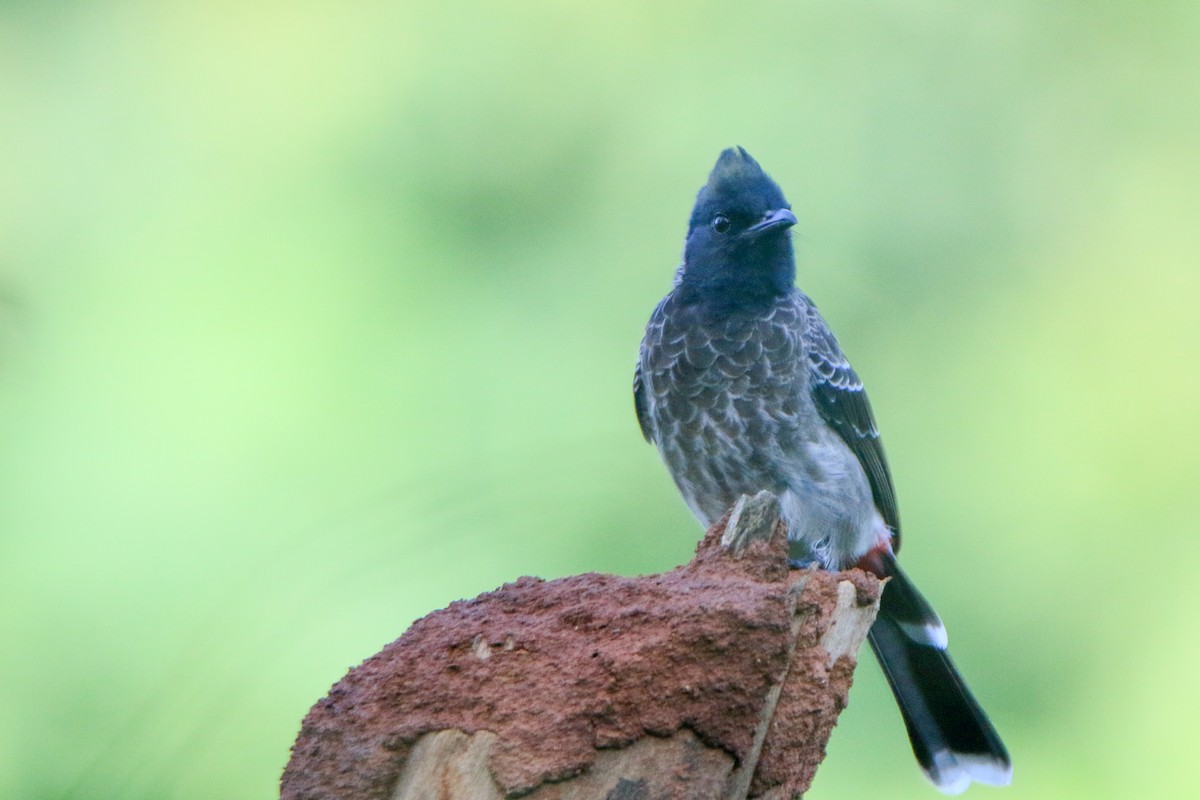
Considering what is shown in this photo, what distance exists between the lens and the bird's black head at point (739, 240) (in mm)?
4738

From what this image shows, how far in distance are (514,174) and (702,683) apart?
5.13 metres

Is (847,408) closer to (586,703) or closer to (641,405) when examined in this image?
(641,405)


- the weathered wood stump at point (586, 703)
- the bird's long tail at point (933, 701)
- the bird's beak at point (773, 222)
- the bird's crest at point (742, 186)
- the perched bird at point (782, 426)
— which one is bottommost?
the weathered wood stump at point (586, 703)

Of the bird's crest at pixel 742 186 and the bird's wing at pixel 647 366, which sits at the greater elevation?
the bird's crest at pixel 742 186

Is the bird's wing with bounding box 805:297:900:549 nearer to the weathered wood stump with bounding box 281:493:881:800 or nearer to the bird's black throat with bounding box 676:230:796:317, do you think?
the bird's black throat with bounding box 676:230:796:317

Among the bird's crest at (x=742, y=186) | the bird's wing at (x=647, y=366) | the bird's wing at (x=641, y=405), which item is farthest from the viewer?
the bird's wing at (x=641, y=405)

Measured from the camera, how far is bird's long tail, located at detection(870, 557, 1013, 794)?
4.30 metres

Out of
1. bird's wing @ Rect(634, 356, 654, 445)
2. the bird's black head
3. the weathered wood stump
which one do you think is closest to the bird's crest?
the bird's black head

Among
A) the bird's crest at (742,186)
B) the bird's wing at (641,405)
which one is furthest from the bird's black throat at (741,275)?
the bird's wing at (641,405)

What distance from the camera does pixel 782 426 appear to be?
181 inches

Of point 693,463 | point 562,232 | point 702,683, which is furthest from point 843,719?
point 702,683

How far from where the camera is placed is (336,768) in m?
2.29

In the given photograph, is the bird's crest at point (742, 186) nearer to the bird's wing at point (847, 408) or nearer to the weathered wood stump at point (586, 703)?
the bird's wing at point (847, 408)

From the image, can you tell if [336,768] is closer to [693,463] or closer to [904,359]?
[693,463]
